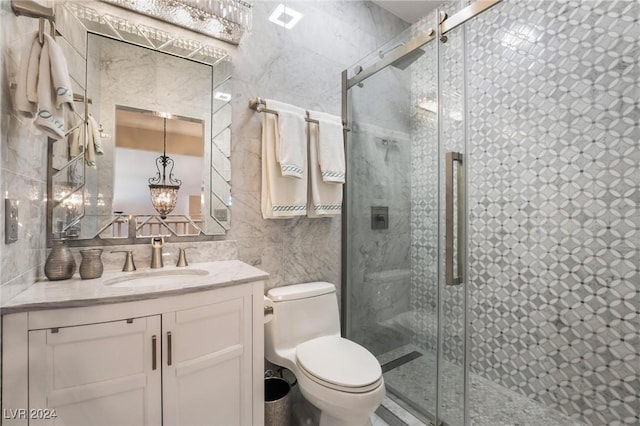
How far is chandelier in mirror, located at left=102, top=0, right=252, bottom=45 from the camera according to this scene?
137 centimetres

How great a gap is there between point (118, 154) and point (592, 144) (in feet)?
7.59

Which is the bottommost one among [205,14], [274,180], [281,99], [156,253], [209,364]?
[209,364]

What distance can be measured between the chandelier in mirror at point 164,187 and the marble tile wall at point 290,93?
30 centimetres

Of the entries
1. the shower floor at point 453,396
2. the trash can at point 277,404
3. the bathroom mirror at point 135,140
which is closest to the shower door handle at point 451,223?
A: the shower floor at point 453,396

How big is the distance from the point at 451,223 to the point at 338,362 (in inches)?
34.1

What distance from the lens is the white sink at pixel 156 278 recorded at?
1.13 m

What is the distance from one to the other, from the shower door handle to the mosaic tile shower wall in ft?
1.80

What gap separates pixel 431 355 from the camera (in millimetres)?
1636

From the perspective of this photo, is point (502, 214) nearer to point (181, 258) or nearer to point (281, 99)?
point (281, 99)

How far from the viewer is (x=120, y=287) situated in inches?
39.7

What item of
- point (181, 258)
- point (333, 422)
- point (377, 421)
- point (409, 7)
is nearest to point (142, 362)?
point (181, 258)

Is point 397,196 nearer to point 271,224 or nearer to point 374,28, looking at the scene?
point 271,224

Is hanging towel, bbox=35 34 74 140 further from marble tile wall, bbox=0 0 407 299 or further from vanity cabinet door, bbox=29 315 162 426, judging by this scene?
vanity cabinet door, bbox=29 315 162 426

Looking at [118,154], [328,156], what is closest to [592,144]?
[328,156]
